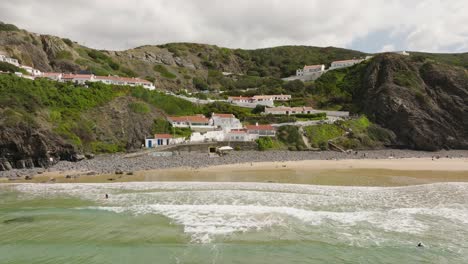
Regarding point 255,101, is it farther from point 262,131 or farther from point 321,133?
point 321,133

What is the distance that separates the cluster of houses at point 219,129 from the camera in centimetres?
5219

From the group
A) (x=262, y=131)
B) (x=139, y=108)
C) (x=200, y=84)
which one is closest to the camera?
(x=139, y=108)

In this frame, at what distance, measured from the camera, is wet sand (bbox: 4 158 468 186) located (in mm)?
26219

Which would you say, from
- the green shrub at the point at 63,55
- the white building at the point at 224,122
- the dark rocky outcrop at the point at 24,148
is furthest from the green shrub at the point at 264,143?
the green shrub at the point at 63,55

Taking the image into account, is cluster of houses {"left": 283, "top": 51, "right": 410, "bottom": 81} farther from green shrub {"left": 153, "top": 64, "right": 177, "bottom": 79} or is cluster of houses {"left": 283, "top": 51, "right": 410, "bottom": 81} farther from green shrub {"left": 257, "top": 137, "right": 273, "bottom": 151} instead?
green shrub {"left": 257, "top": 137, "right": 273, "bottom": 151}

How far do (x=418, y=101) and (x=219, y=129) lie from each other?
42.0m

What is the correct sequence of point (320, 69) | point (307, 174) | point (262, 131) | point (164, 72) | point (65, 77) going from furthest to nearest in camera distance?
point (320, 69)
point (164, 72)
point (65, 77)
point (262, 131)
point (307, 174)

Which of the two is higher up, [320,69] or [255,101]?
[320,69]

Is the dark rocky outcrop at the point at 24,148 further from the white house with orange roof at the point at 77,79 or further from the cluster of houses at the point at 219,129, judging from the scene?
the white house with orange roof at the point at 77,79

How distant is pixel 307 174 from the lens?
29812 millimetres

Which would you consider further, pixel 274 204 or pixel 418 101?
pixel 418 101

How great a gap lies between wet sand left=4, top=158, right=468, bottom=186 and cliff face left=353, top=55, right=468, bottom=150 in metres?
23.1

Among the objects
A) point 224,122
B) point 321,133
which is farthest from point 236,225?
A: point 321,133

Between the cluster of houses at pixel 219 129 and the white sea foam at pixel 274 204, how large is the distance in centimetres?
2771
